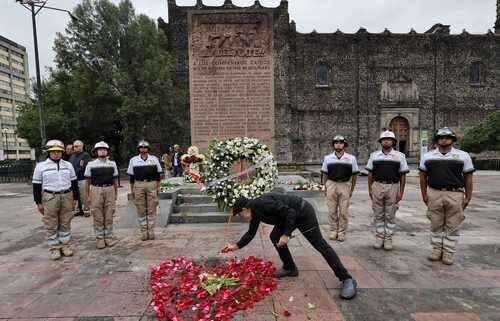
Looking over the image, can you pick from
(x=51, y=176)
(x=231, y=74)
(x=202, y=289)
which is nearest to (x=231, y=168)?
(x=202, y=289)

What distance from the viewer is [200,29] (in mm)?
8727

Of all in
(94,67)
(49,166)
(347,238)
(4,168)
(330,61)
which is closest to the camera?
(49,166)

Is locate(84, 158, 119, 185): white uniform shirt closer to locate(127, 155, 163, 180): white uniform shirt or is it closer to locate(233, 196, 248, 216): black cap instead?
locate(127, 155, 163, 180): white uniform shirt

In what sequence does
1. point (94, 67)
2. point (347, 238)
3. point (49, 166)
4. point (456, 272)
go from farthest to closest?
point (94, 67)
point (347, 238)
point (49, 166)
point (456, 272)

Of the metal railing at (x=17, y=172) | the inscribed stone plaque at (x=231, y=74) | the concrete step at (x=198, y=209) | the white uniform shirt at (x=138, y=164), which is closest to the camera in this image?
the white uniform shirt at (x=138, y=164)

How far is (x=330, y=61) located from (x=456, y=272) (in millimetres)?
30782

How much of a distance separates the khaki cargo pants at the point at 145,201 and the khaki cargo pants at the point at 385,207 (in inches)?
171

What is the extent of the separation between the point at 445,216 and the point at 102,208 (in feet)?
20.0

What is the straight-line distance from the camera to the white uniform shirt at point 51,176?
518cm

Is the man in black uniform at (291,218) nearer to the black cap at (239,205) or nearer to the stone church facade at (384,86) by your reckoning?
the black cap at (239,205)

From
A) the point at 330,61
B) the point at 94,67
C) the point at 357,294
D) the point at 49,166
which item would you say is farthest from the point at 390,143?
the point at 330,61

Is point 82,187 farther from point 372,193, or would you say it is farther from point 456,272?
point 456,272

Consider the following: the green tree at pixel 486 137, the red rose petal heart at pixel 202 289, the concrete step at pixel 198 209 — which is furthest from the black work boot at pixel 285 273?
the green tree at pixel 486 137

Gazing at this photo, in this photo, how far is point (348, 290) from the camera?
3568 mm
